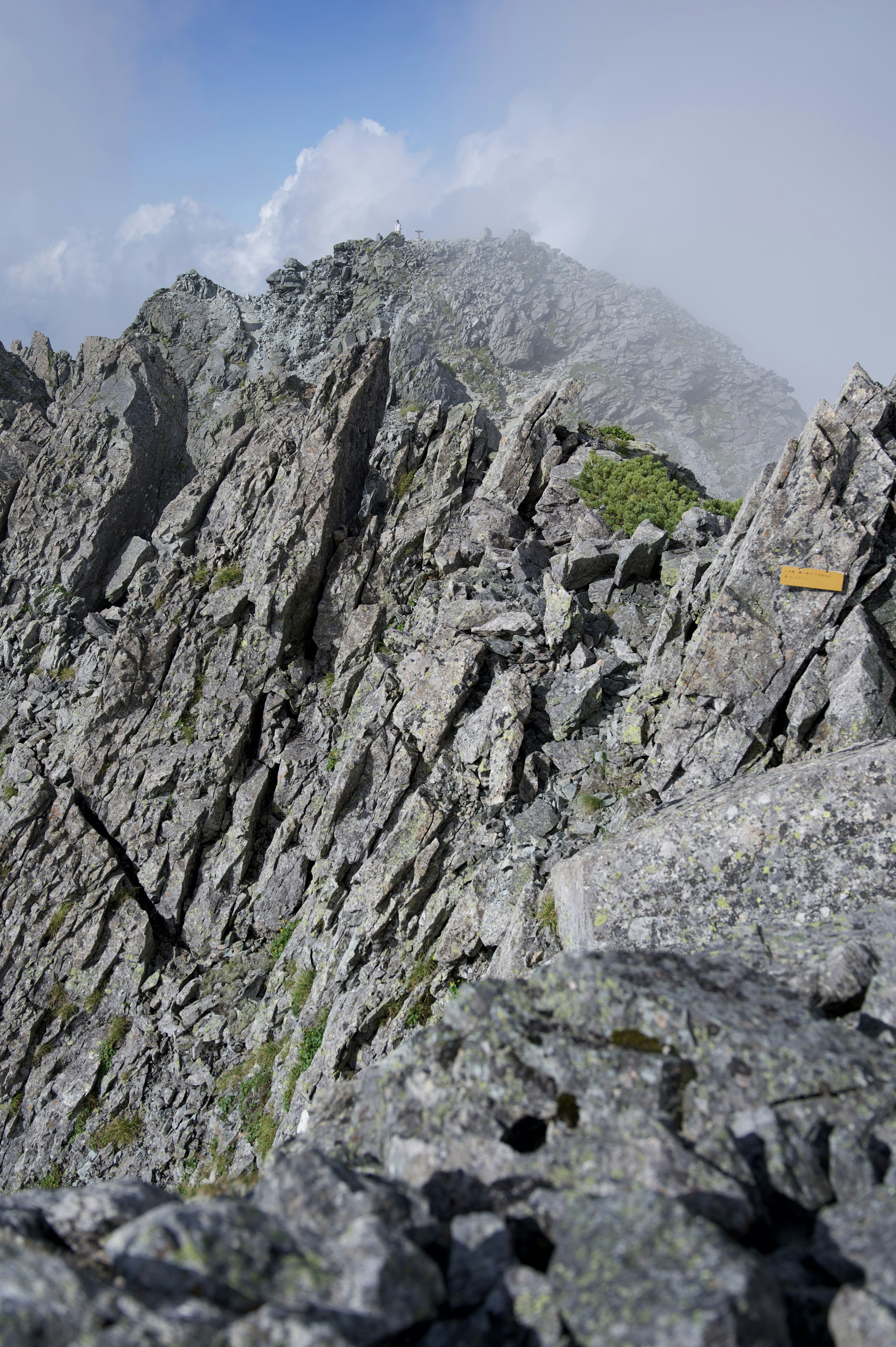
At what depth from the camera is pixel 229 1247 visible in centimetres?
457

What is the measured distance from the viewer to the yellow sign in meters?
15.5

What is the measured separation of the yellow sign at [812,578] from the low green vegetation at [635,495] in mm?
9320

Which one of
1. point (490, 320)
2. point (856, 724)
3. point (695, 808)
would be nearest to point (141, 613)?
point (695, 808)

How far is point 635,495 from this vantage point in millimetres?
27016

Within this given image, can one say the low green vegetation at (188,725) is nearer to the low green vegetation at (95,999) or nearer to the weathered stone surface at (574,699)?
the low green vegetation at (95,999)

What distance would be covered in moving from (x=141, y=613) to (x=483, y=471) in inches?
632

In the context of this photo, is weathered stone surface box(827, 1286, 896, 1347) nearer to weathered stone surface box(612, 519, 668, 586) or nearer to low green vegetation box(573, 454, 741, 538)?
weathered stone surface box(612, 519, 668, 586)

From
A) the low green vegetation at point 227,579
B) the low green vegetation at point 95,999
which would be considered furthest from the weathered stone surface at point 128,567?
the low green vegetation at point 95,999

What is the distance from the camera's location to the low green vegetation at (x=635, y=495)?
85.6 feet

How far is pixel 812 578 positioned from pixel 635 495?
12.5m

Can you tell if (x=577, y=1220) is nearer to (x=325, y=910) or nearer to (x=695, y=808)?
(x=695, y=808)

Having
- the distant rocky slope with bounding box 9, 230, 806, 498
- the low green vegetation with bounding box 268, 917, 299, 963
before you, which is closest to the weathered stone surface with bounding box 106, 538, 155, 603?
the distant rocky slope with bounding box 9, 230, 806, 498

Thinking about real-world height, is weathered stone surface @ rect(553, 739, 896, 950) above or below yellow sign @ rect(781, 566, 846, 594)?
below

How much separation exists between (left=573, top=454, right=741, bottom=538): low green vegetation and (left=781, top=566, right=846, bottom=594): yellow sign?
9320 millimetres
